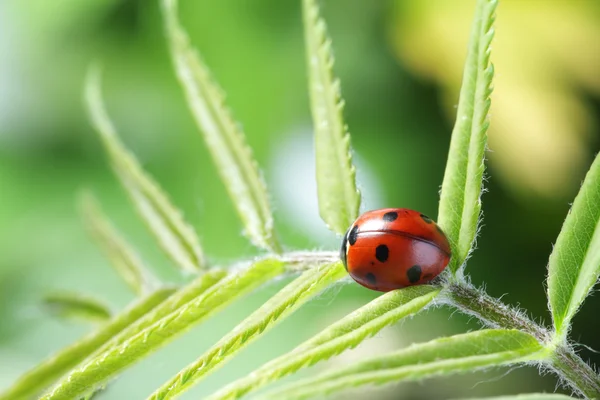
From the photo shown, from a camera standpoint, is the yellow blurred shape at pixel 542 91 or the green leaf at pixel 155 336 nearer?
Answer: the green leaf at pixel 155 336

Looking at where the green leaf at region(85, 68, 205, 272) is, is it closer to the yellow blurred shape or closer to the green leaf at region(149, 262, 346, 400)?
the green leaf at region(149, 262, 346, 400)

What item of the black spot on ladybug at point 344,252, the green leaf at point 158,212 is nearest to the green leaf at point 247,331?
the black spot on ladybug at point 344,252

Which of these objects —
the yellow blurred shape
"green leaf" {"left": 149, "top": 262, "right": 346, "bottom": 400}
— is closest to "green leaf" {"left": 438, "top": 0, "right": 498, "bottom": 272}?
"green leaf" {"left": 149, "top": 262, "right": 346, "bottom": 400}

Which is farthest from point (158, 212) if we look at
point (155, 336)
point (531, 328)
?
point (531, 328)

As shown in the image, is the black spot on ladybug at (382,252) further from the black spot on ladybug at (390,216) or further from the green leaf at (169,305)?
the green leaf at (169,305)

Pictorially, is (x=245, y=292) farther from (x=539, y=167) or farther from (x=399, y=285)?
(x=539, y=167)
